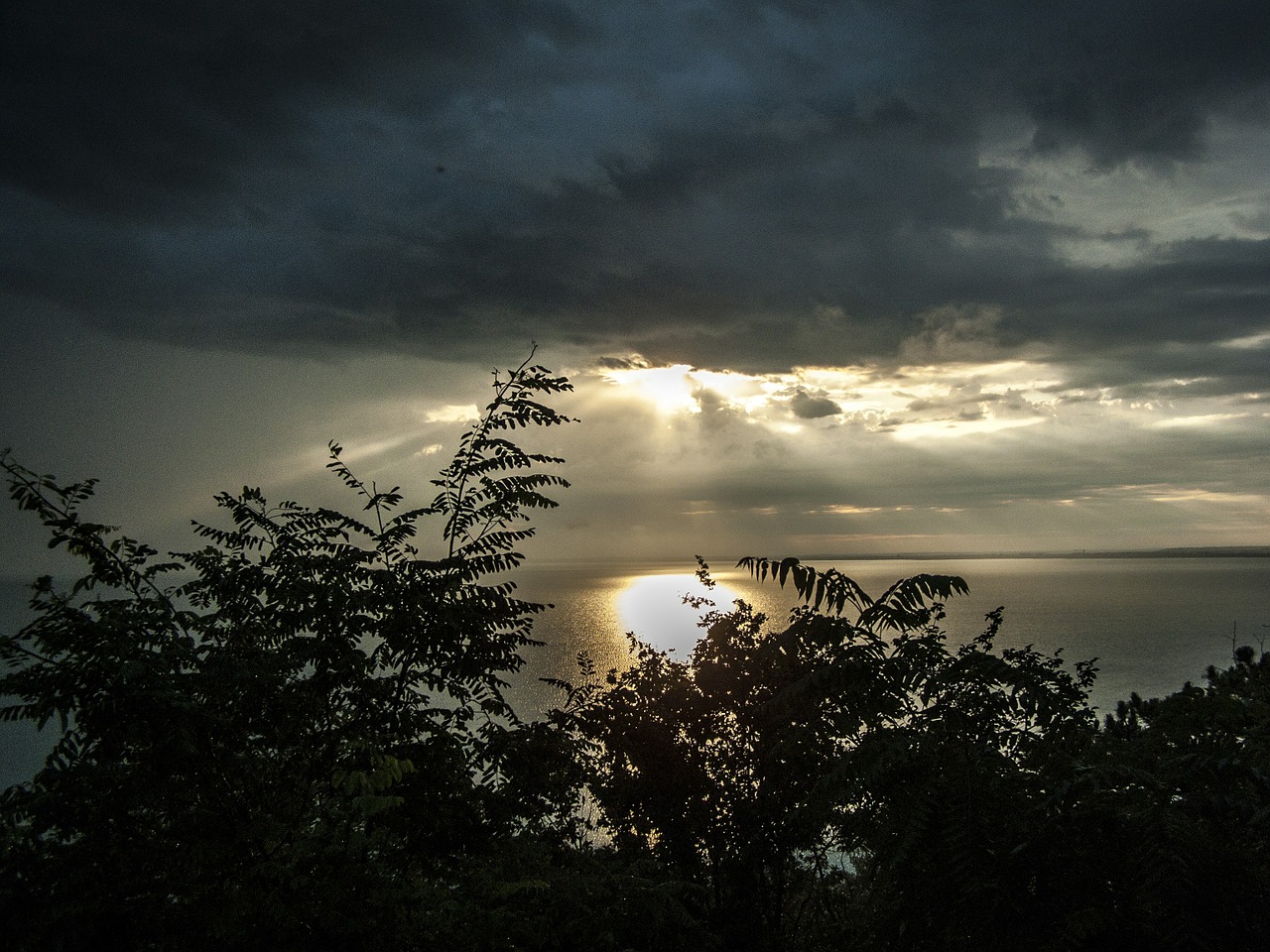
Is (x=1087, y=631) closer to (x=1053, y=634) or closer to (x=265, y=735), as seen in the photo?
(x=1053, y=634)

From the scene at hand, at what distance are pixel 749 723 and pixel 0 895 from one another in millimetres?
8743

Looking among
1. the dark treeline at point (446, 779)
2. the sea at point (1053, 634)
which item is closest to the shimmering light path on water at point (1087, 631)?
the sea at point (1053, 634)

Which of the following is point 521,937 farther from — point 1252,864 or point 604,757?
point 604,757

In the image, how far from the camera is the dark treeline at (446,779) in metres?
4.59

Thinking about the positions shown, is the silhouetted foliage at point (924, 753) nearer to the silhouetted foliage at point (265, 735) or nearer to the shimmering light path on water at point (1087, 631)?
the silhouetted foliage at point (265, 735)

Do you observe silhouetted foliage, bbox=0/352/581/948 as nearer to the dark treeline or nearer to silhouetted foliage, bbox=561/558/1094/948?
the dark treeline

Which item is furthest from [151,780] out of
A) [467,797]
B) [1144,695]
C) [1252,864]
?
[1144,695]

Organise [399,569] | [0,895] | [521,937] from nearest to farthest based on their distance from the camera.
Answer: [0,895], [521,937], [399,569]

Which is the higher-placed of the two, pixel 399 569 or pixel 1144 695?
pixel 399 569

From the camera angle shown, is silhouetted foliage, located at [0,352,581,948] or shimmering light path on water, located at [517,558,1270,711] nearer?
silhouetted foliage, located at [0,352,581,948]

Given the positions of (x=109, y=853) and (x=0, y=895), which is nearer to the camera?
(x=0, y=895)

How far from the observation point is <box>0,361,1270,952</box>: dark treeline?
4594 millimetres

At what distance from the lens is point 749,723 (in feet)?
37.0

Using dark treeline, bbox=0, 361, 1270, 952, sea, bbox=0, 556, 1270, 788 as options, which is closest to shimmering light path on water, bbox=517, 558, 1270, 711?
sea, bbox=0, 556, 1270, 788
